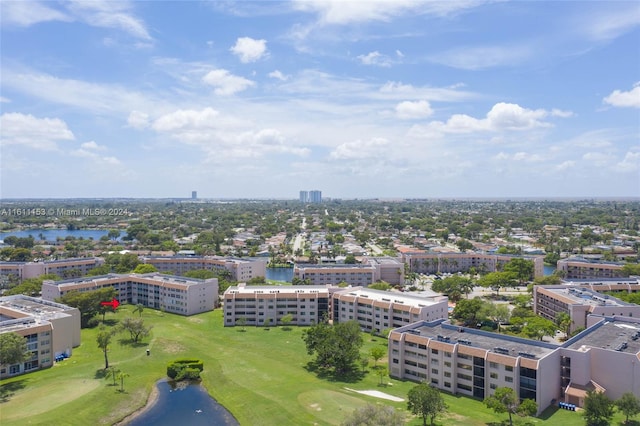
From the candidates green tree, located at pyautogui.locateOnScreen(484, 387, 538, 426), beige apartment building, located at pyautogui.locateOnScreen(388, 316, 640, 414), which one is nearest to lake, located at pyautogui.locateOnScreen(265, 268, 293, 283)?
beige apartment building, located at pyautogui.locateOnScreen(388, 316, 640, 414)

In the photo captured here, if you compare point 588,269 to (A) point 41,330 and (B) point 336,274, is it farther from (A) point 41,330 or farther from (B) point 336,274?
(A) point 41,330

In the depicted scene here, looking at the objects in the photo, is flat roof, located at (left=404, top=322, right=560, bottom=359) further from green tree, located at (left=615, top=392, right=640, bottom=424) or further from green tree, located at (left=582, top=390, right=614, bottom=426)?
green tree, located at (left=615, top=392, right=640, bottom=424)

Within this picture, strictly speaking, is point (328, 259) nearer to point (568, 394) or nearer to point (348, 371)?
point (348, 371)

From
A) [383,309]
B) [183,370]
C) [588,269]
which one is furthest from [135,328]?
[588,269]

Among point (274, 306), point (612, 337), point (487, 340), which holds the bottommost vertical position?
point (274, 306)

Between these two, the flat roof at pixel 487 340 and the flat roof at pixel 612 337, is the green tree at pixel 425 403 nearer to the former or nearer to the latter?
the flat roof at pixel 487 340

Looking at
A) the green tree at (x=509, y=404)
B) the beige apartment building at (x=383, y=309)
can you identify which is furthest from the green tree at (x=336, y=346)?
the green tree at (x=509, y=404)

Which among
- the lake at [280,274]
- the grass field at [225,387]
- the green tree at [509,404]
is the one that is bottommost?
the lake at [280,274]
